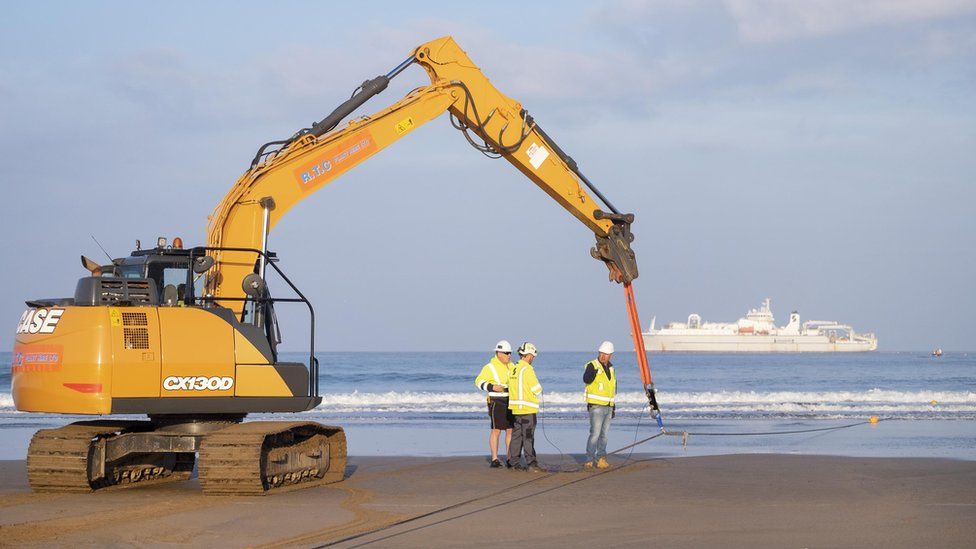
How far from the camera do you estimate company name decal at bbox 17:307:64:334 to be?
13461 mm

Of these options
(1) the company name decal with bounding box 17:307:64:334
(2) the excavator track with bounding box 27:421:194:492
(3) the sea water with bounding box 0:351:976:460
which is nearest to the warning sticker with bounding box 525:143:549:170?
(3) the sea water with bounding box 0:351:976:460

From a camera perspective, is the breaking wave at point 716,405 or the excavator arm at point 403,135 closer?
the excavator arm at point 403,135

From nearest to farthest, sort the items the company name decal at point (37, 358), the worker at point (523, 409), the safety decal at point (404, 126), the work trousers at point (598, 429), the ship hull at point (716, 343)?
the company name decal at point (37, 358) → the safety decal at point (404, 126) → the worker at point (523, 409) → the work trousers at point (598, 429) → the ship hull at point (716, 343)

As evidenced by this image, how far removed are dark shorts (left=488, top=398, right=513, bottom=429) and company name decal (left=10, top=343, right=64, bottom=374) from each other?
6.51 metres

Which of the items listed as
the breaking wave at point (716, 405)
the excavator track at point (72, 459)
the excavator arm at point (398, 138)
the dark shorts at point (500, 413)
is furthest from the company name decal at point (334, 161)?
the breaking wave at point (716, 405)

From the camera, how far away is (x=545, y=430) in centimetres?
2705

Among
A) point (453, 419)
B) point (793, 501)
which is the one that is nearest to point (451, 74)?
point (793, 501)

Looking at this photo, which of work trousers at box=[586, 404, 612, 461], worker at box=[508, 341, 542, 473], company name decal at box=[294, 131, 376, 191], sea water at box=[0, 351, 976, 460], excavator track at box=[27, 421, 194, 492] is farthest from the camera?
sea water at box=[0, 351, 976, 460]

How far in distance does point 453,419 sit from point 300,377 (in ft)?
61.5

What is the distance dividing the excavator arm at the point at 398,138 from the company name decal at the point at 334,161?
0.01 metres

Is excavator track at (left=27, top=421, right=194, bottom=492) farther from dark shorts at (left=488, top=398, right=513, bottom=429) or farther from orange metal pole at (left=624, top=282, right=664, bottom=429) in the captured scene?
orange metal pole at (left=624, top=282, right=664, bottom=429)

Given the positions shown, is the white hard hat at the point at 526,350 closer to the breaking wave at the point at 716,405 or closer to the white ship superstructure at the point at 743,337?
the breaking wave at the point at 716,405

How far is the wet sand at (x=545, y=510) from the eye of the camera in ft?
35.1

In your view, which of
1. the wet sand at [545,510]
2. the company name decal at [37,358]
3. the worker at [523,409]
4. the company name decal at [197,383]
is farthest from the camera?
the worker at [523,409]
